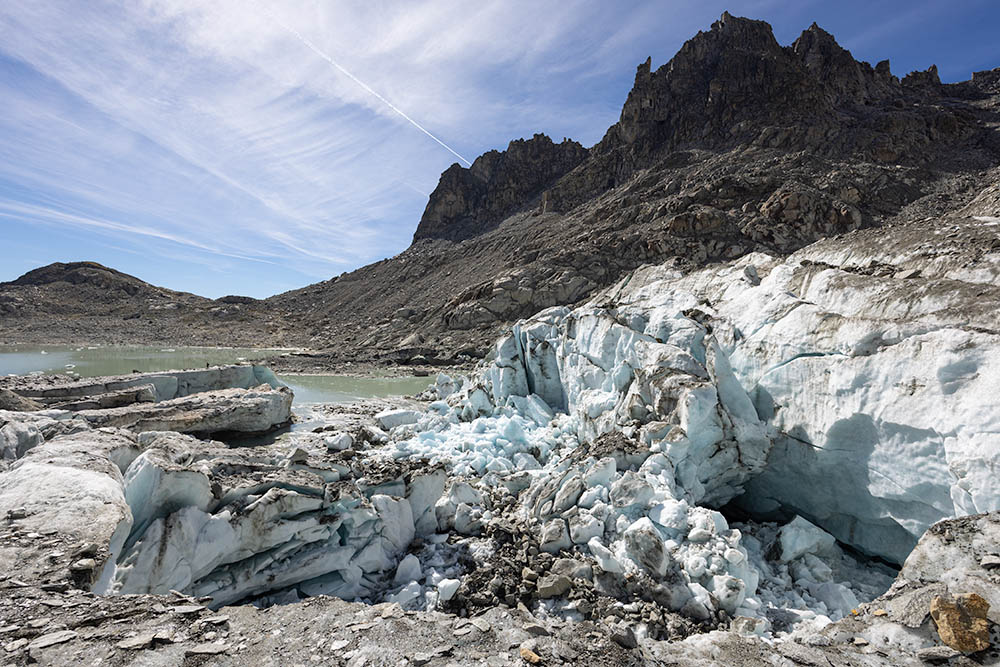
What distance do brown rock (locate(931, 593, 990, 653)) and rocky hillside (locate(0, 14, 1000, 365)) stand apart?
1864cm

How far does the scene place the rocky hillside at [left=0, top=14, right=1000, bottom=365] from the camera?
3002cm

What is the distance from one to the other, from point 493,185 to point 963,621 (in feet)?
224

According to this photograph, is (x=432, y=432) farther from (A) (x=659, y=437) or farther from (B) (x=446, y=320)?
(B) (x=446, y=320)

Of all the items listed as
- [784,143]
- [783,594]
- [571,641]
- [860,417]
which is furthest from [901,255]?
[784,143]

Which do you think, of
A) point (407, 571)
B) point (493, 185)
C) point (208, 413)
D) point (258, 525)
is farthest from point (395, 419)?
point (493, 185)

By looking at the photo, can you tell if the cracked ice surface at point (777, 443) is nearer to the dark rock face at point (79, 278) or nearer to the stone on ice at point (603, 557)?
the stone on ice at point (603, 557)

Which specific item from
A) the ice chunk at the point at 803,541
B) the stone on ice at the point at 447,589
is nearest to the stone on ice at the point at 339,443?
the stone on ice at the point at 447,589

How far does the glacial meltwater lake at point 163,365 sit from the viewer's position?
19016 millimetres

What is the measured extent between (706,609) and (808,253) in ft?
26.8

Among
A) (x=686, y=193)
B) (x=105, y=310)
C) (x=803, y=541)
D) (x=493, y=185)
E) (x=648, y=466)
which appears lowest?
(x=803, y=541)

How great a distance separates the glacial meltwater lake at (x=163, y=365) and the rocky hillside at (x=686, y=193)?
251 inches

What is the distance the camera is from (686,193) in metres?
35.2

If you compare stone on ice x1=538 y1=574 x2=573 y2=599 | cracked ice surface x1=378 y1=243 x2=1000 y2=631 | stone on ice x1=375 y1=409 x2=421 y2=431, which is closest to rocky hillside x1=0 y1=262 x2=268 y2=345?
stone on ice x1=375 y1=409 x2=421 y2=431

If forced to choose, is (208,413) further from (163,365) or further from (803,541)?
(163,365)
